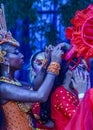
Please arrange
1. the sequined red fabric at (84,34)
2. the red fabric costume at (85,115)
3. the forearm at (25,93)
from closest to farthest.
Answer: the red fabric costume at (85,115) < the sequined red fabric at (84,34) < the forearm at (25,93)

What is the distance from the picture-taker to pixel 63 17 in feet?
23.5

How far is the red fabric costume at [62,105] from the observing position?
4023 mm

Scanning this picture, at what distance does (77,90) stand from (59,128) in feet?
1.13

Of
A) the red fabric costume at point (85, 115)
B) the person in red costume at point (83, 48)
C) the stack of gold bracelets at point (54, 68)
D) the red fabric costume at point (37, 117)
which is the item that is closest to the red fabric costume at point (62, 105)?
the red fabric costume at point (37, 117)

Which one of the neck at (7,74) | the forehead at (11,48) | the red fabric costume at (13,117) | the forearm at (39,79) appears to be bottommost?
the red fabric costume at (13,117)

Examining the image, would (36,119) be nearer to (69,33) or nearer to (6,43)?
(6,43)

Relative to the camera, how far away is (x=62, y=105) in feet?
13.3

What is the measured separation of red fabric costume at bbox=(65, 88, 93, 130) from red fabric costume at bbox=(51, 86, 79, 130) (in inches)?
33.7

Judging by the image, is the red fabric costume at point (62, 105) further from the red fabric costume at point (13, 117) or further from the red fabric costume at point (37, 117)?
the red fabric costume at point (13, 117)

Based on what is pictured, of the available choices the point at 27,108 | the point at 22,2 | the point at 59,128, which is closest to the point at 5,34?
the point at 27,108

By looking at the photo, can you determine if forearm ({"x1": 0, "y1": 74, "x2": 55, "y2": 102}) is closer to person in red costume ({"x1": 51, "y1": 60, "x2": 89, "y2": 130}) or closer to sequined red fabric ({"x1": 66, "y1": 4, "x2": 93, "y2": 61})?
person in red costume ({"x1": 51, "y1": 60, "x2": 89, "y2": 130})

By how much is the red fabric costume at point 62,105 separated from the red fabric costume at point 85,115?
2.81ft

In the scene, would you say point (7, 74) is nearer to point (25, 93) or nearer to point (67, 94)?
point (25, 93)

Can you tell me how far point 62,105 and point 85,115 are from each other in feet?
3.26
